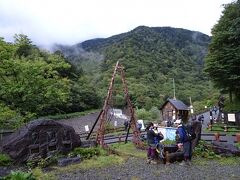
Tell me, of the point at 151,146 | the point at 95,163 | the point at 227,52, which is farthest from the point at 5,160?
the point at 227,52

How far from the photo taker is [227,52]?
36656mm

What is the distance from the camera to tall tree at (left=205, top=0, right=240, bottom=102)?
117 feet

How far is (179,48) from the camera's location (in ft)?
408

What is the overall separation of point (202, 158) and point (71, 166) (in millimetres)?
6871

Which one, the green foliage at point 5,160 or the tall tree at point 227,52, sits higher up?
the tall tree at point 227,52

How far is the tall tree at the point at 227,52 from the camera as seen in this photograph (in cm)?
3572

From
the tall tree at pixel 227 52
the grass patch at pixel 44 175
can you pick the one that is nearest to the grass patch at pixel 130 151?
the grass patch at pixel 44 175

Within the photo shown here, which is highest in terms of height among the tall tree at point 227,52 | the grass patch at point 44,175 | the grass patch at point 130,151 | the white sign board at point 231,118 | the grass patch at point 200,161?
the tall tree at point 227,52

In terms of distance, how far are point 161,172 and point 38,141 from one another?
720 centimetres

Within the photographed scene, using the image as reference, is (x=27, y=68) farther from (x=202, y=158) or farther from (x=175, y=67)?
(x=175, y=67)

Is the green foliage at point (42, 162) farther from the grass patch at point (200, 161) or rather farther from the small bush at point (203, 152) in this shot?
the small bush at point (203, 152)

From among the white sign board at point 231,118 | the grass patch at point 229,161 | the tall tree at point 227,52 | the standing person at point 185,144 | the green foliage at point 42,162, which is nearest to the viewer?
the standing person at point 185,144

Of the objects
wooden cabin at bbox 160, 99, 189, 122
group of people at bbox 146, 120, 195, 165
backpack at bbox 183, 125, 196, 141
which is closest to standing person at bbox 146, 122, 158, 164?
group of people at bbox 146, 120, 195, 165

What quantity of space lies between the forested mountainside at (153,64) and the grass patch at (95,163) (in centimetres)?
4338
